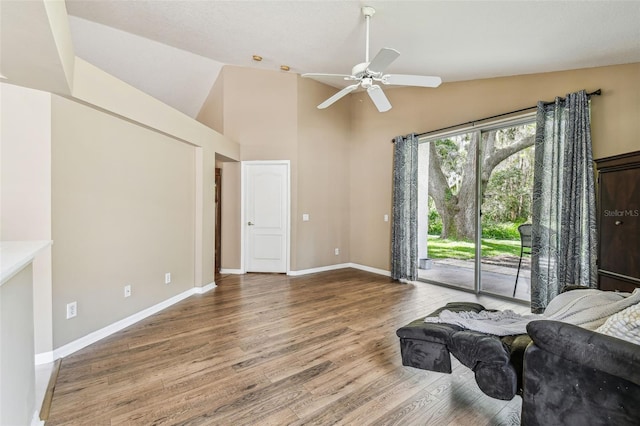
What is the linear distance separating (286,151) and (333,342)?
3534mm

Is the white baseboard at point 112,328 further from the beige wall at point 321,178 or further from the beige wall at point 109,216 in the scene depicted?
the beige wall at point 321,178

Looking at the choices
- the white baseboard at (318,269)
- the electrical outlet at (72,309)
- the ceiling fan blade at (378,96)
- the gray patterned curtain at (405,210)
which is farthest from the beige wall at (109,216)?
the gray patterned curtain at (405,210)

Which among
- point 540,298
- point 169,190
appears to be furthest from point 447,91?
point 169,190

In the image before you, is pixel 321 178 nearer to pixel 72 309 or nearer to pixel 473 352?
pixel 72 309

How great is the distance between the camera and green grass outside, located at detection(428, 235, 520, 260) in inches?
160

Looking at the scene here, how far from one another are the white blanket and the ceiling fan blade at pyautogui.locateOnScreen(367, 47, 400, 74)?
2026 millimetres

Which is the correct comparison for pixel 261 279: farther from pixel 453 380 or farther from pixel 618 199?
pixel 618 199

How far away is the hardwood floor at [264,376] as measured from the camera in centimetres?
176

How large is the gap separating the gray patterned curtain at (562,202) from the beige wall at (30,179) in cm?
490

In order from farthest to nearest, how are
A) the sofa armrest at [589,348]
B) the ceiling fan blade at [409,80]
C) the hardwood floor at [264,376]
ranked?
the ceiling fan blade at [409,80], the hardwood floor at [264,376], the sofa armrest at [589,348]

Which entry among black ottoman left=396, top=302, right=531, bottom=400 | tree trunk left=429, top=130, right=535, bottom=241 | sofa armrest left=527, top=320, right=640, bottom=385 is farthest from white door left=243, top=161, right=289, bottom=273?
sofa armrest left=527, top=320, right=640, bottom=385

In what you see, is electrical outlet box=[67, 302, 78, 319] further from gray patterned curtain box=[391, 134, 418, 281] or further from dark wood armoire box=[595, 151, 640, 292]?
dark wood armoire box=[595, 151, 640, 292]

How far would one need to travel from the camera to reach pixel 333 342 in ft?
8.86

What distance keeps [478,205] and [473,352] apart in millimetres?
2977
